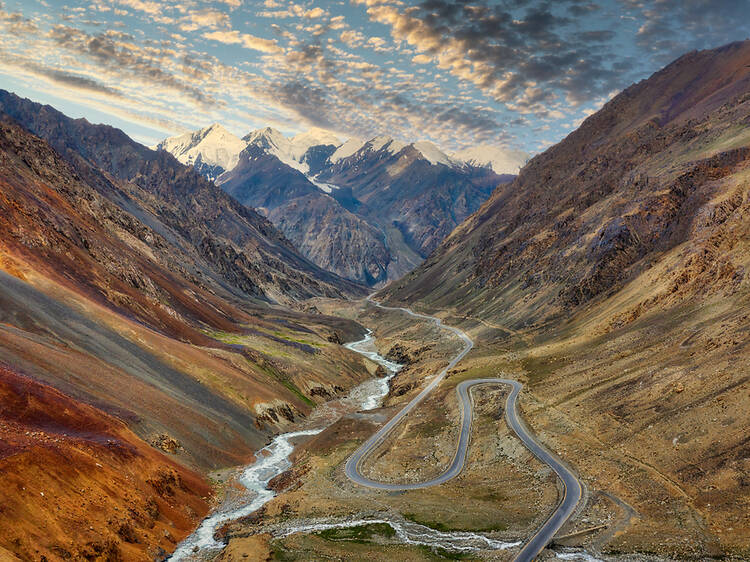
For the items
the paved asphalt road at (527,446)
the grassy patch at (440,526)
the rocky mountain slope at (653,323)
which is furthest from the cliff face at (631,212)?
the grassy patch at (440,526)

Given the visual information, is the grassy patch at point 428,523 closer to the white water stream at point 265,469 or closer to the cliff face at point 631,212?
the white water stream at point 265,469

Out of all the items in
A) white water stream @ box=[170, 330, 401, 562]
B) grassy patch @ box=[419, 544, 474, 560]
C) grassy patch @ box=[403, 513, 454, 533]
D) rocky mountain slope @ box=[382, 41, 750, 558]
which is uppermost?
rocky mountain slope @ box=[382, 41, 750, 558]

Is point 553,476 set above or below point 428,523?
above

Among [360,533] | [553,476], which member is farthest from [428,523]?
[553,476]

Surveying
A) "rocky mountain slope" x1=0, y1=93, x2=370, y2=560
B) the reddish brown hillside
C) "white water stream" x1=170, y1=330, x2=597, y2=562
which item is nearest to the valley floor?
"white water stream" x1=170, y1=330, x2=597, y2=562

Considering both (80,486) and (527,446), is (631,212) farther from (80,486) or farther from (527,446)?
(80,486)

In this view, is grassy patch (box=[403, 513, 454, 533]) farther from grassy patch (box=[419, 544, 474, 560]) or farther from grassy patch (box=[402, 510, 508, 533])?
grassy patch (box=[419, 544, 474, 560])
